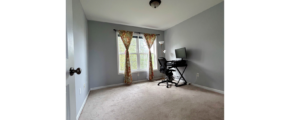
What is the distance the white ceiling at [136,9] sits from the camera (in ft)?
6.92

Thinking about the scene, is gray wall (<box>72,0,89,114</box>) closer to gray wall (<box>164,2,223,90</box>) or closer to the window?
the window

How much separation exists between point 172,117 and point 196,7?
2684 millimetres

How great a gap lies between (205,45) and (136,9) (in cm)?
220

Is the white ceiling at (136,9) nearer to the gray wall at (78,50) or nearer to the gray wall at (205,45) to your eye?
the gray wall at (205,45)

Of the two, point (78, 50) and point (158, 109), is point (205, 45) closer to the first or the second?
point (158, 109)

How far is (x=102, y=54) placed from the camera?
3.02 m

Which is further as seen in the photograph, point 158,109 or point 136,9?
point 136,9

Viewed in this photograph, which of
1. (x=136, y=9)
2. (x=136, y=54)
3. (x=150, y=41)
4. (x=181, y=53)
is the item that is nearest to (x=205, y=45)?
(x=181, y=53)

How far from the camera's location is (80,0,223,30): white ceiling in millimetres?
2109

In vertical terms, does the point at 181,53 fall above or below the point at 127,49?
below

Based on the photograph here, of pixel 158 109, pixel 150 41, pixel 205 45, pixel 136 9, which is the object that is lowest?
pixel 158 109
